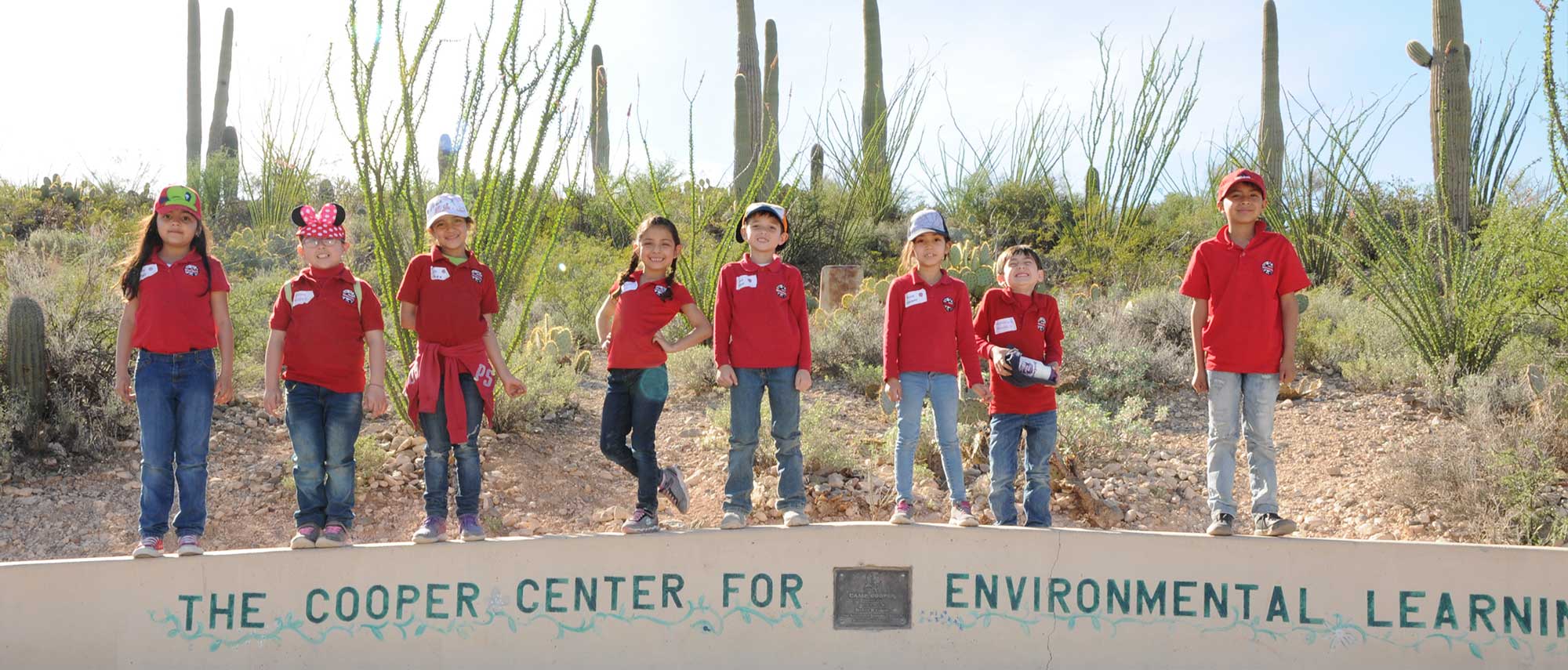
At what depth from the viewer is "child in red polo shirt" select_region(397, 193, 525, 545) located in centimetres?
489

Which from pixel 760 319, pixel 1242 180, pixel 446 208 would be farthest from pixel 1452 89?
pixel 446 208

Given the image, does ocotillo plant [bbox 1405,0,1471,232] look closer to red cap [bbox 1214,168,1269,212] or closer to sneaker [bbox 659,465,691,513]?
red cap [bbox 1214,168,1269,212]

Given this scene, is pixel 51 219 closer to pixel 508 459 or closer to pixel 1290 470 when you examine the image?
pixel 508 459

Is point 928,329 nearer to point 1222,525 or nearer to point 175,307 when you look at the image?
point 1222,525

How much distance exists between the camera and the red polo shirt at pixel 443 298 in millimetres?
4969

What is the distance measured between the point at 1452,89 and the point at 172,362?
36.3ft

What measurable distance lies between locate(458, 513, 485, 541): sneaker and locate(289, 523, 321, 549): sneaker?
2.00 ft

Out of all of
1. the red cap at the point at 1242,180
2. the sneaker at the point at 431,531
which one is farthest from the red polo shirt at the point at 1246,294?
the sneaker at the point at 431,531

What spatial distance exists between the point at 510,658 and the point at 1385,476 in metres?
5.21

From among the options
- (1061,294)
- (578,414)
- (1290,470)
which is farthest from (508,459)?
(1061,294)

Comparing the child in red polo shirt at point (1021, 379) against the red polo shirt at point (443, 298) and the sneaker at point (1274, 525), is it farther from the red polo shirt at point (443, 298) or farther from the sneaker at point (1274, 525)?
the red polo shirt at point (443, 298)

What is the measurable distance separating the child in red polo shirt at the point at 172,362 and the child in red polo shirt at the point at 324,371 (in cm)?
28

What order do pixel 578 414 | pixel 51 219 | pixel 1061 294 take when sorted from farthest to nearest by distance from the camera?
pixel 51 219 → pixel 1061 294 → pixel 578 414

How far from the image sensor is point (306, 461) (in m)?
4.84
